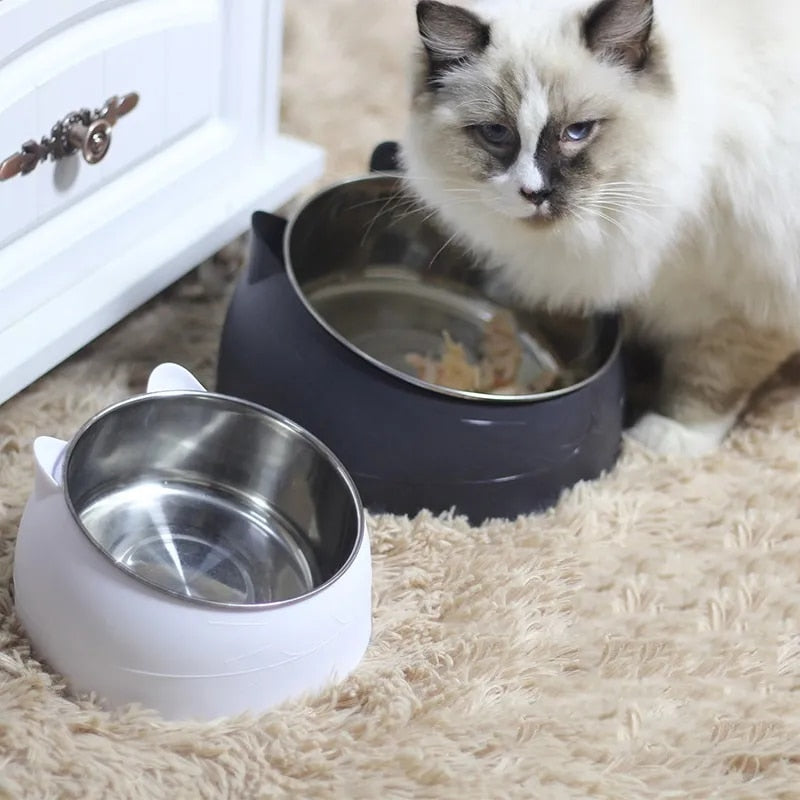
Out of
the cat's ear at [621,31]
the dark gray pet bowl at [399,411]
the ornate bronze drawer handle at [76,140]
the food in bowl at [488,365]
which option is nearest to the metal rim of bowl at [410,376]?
the dark gray pet bowl at [399,411]

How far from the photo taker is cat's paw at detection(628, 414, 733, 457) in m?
1.36

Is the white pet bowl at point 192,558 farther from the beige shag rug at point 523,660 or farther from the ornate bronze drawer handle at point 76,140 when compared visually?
the ornate bronze drawer handle at point 76,140

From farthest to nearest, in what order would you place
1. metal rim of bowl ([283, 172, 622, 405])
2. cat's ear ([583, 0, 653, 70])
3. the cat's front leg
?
the cat's front leg < metal rim of bowl ([283, 172, 622, 405]) < cat's ear ([583, 0, 653, 70])

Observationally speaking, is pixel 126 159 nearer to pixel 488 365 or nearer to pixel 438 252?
pixel 438 252

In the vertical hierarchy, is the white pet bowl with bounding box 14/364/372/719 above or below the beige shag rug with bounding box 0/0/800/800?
above

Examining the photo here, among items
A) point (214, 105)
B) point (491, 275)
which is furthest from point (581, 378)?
point (214, 105)

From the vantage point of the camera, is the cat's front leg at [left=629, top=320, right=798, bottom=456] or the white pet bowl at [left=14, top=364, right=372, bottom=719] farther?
the cat's front leg at [left=629, top=320, right=798, bottom=456]

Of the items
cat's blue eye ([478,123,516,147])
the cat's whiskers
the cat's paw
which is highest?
cat's blue eye ([478,123,516,147])

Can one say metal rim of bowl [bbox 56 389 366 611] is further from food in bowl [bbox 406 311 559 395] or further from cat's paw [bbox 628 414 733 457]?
cat's paw [bbox 628 414 733 457]

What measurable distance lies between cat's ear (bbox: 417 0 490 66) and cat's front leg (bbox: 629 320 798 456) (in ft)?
1.42

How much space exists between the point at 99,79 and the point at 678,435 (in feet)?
2.41

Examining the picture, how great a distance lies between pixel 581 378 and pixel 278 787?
2.14ft

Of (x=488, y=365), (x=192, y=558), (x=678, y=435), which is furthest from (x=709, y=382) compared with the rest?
(x=192, y=558)

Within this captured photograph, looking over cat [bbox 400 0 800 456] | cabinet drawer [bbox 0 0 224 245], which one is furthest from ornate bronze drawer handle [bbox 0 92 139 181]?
cat [bbox 400 0 800 456]
